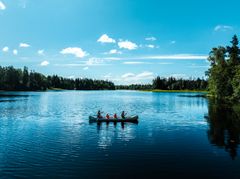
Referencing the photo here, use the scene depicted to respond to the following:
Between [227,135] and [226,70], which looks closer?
[227,135]

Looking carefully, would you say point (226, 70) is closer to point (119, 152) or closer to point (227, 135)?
point (227, 135)

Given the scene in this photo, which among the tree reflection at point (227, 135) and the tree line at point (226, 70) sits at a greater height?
the tree line at point (226, 70)

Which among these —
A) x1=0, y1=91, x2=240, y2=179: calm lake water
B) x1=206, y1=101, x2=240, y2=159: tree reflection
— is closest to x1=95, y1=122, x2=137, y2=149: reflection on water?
x1=0, y1=91, x2=240, y2=179: calm lake water

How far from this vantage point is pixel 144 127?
4425 centimetres

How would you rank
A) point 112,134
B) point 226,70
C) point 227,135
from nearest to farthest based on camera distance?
point 227,135
point 112,134
point 226,70

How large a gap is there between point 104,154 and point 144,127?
61.9 feet

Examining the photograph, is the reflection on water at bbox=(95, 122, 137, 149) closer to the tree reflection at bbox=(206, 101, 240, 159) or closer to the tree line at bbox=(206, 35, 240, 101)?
the tree reflection at bbox=(206, 101, 240, 159)

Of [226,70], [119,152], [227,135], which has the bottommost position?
[119,152]

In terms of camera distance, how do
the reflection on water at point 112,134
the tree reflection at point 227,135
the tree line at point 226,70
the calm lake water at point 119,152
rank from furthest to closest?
1. the tree line at point 226,70
2. the reflection on water at point 112,134
3. the tree reflection at point 227,135
4. the calm lake water at point 119,152

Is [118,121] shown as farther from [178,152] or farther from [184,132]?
[178,152]

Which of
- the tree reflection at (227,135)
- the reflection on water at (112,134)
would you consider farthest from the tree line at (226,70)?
the reflection on water at (112,134)

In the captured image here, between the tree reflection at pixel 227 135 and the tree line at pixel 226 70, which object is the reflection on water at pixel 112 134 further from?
the tree line at pixel 226 70

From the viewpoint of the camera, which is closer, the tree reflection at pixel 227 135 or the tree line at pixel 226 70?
the tree reflection at pixel 227 135

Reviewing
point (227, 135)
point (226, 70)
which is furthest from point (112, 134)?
point (226, 70)
